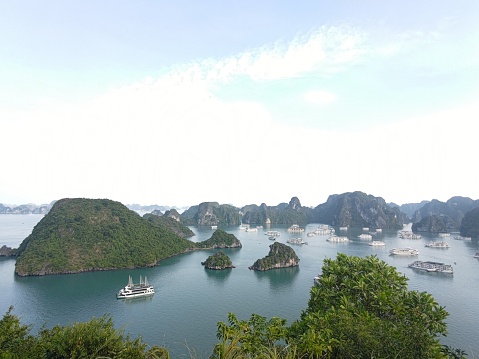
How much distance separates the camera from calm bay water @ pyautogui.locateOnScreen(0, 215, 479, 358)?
3475 centimetres

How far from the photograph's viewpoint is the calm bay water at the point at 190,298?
114ft

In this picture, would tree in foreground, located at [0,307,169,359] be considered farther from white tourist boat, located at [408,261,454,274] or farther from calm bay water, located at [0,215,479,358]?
white tourist boat, located at [408,261,454,274]

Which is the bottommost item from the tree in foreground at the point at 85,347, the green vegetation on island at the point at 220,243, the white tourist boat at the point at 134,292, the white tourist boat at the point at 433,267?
the white tourist boat at the point at 433,267

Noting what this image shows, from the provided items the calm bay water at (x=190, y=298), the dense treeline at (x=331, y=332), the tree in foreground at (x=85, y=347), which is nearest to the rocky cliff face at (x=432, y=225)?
the calm bay water at (x=190, y=298)

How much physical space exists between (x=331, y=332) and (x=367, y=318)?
9.84 ft

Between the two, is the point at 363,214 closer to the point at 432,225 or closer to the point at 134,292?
the point at 432,225

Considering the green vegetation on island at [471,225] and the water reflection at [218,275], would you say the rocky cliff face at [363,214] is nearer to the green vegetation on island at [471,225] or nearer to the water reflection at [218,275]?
the green vegetation on island at [471,225]

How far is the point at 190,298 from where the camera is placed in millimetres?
47281

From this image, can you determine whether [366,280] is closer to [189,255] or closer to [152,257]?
[152,257]

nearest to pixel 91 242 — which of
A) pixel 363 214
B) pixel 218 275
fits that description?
pixel 218 275

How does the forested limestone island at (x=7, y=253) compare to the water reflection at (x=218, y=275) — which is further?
the forested limestone island at (x=7, y=253)

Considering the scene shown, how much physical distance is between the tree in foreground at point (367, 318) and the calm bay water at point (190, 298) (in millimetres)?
13260

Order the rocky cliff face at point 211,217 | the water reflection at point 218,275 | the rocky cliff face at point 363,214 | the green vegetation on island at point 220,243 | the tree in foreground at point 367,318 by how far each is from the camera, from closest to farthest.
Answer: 1. the tree in foreground at point 367,318
2. the water reflection at point 218,275
3. the green vegetation on island at point 220,243
4. the rocky cliff face at point 363,214
5. the rocky cliff face at point 211,217

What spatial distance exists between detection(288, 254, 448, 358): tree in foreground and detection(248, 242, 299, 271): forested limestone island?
4889cm
